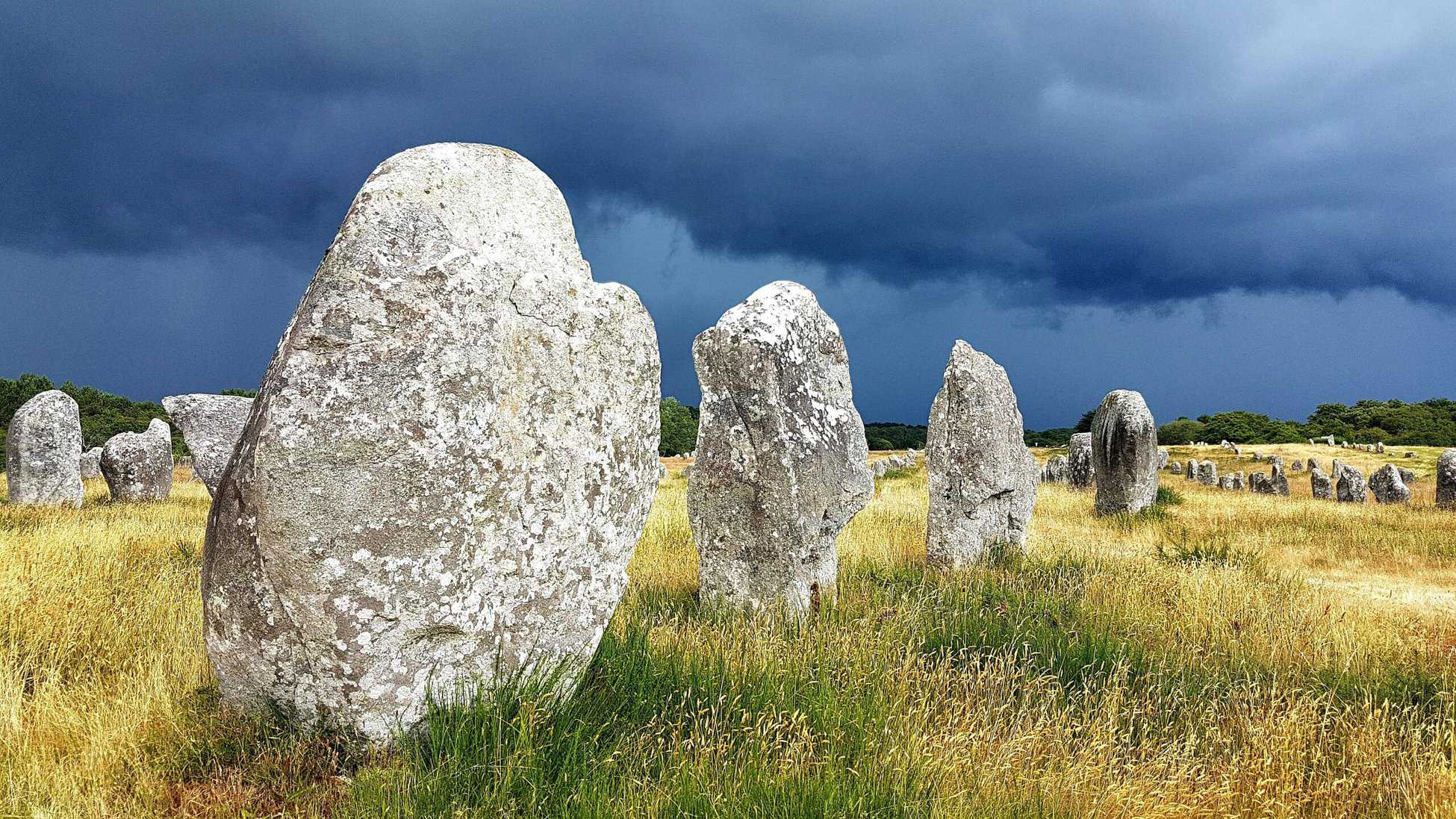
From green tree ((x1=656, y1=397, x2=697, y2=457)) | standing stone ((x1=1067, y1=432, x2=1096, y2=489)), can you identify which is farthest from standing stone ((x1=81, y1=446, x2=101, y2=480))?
green tree ((x1=656, y1=397, x2=697, y2=457))

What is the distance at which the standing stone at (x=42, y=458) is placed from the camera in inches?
604

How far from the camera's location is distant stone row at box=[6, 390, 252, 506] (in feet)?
40.5

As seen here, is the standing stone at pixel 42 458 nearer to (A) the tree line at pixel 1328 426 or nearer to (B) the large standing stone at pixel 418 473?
(B) the large standing stone at pixel 418 473

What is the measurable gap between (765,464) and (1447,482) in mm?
→ 19272

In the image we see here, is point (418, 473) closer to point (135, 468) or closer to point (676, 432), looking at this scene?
point (135, 468)

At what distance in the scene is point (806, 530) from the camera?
6789mm

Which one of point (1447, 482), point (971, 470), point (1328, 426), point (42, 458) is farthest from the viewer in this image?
point (1328, 426)

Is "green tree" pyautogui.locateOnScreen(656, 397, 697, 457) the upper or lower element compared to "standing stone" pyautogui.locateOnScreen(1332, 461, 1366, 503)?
upper

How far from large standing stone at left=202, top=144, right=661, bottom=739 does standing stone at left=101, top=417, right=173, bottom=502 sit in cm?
1628

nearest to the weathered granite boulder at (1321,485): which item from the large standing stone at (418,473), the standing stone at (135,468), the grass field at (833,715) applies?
the grass field at (833,715)

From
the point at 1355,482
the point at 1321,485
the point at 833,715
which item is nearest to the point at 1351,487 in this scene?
the point at 1355,482

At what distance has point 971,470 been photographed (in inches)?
392

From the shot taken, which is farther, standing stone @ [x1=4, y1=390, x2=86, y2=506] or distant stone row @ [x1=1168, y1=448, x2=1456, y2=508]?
distant stone row @ [x1=1168, y1=448, x2=1456, y2=508]

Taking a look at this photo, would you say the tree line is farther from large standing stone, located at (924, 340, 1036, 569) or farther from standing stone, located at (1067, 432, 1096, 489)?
large standing stone, located at (924, 340, 1036, 569)
